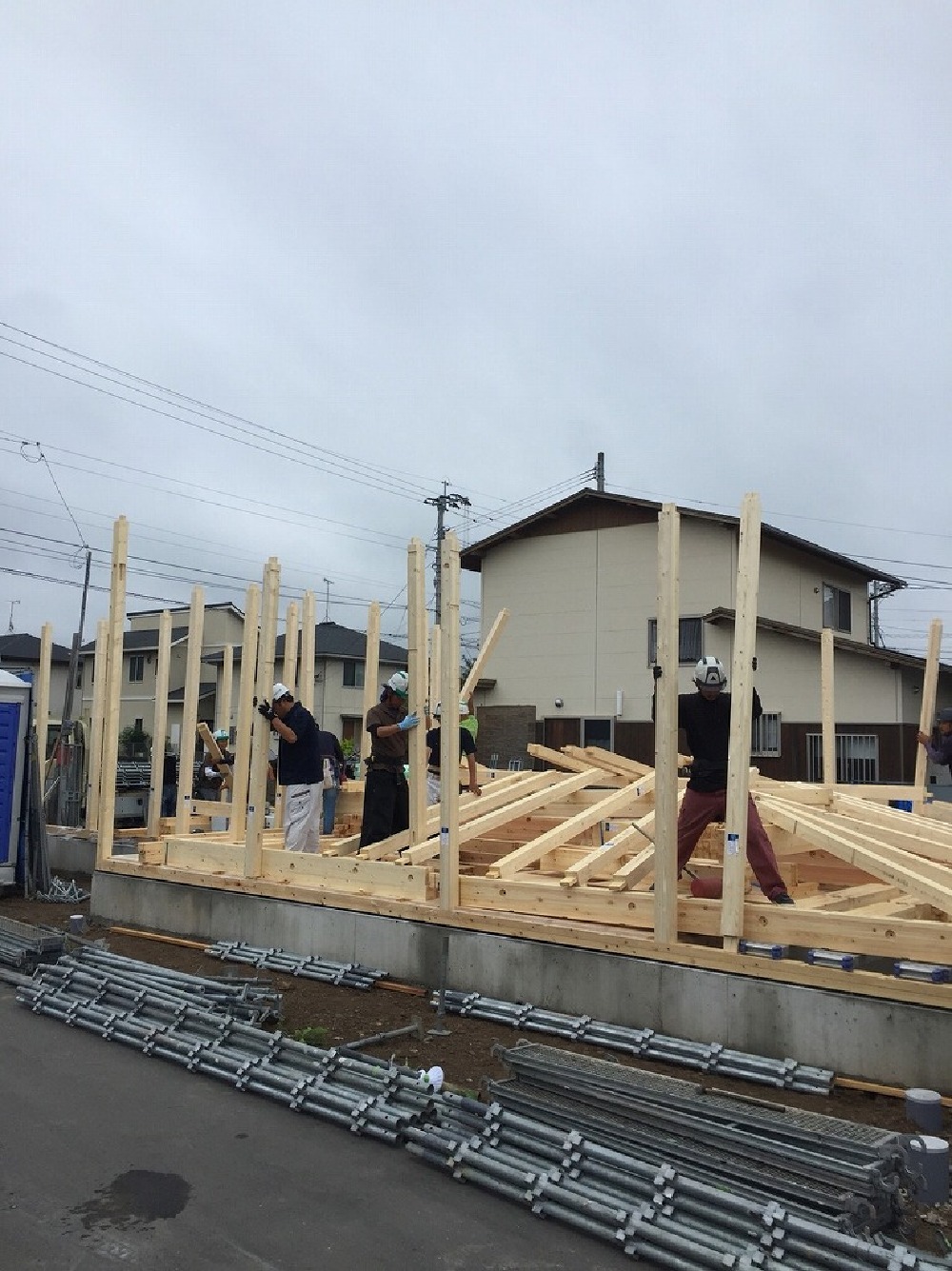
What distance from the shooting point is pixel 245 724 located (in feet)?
31.6

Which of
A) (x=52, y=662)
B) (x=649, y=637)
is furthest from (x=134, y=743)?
(x=649, y=637)

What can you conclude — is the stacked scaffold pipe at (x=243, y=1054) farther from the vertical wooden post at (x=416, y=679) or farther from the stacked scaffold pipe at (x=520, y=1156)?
the vertical wooden post at (x=416, y=679)

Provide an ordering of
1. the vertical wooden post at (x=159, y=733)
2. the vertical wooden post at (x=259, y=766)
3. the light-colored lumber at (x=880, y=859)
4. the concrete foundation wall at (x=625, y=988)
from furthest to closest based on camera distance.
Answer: the vertical wooden post at (x=159, y=733)
the vertical wooden post at (x=259, y=766)
the light-colored lumber at (x=880, y=859)
the concrete foundation wall at (x=625, y=988)

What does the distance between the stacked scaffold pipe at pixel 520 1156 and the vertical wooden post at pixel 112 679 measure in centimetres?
361

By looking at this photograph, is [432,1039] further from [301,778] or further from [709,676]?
[301,778]

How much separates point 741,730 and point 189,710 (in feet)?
22.6

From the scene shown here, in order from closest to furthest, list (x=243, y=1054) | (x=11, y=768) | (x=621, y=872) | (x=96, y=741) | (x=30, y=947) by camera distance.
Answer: (x=243, y=1054) < (x=621, y=872) < (x=30, y=947) < (x=11, y=768) < (x=96, y=741)

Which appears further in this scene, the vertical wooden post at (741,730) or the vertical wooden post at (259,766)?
the vertical wooden post at (259,766)

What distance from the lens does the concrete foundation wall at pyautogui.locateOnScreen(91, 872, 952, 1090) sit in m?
5.24

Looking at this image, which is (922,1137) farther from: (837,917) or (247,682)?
(247,682)

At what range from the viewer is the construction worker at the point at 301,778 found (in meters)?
9.01

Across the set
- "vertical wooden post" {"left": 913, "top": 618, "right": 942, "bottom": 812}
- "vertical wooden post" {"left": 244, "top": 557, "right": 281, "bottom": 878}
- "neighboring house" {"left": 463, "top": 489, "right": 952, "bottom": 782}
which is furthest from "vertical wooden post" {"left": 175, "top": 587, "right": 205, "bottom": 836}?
"neighboring house" {"left": 463, "top": 489, "right": 952, "bottom": 782}

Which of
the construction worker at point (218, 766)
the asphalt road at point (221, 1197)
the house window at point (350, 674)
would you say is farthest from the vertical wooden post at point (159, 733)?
the house window at point (350, 674)

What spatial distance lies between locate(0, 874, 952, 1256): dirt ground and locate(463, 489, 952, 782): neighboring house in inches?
640
